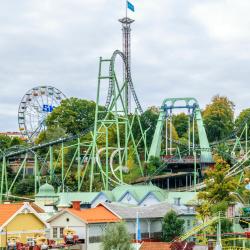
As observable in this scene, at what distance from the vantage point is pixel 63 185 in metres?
72.8

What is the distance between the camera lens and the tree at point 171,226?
1970 inches

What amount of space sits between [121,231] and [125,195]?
1720 centimetres

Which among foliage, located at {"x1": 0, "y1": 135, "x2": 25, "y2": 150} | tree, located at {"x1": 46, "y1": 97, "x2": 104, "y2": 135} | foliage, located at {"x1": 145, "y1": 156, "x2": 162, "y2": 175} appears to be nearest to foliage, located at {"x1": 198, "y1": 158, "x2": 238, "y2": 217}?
foliage, located at {"x1": 145, "y1": 156, "x2": 162, "y2": 175}

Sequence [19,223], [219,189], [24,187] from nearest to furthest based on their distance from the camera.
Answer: [19,223] < [219,189] < [24,187]

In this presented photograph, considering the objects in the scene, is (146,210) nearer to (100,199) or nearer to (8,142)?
(100,199)

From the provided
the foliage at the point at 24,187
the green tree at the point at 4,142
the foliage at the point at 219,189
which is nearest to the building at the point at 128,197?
the foliage at the point at 219,189

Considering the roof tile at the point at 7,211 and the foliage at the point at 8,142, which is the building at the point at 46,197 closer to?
the roof tile at the point at 7,211

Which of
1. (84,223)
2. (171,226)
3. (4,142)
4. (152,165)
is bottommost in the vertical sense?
(171,226)

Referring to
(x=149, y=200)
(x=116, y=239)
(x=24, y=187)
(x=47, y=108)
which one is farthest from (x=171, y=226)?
(x=47, y=108)

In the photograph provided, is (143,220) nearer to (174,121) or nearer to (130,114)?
(130,114)

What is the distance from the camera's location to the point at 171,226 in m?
50.1

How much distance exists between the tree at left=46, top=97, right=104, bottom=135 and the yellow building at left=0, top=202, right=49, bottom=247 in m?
52.5

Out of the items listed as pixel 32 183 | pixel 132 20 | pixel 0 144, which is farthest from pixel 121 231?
pixel 0 144

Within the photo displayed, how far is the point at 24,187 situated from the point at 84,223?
1361 inches
